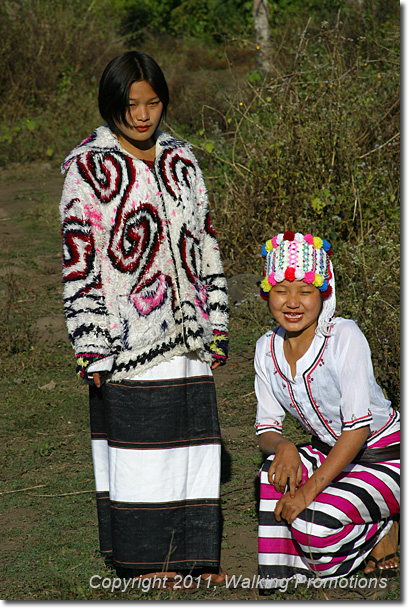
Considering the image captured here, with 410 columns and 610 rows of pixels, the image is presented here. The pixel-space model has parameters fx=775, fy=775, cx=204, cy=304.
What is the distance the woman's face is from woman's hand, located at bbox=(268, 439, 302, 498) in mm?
1237

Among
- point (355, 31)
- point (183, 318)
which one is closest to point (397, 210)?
point (183, 318)

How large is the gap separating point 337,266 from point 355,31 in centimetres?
647

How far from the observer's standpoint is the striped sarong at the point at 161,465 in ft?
9.23

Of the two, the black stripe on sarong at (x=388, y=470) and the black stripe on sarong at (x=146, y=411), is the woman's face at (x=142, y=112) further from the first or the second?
the black stripe on sarong at (x=388, y=470)

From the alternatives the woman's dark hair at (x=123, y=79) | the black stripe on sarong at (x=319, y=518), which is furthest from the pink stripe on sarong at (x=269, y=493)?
the woman's dark hair at (x=123, y=79)

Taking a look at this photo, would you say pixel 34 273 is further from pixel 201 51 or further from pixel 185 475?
pixel 201 51

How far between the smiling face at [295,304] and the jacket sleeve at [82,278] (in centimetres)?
61

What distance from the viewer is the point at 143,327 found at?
277 centimetres

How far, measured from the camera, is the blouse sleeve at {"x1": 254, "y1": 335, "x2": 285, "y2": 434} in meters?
2.95

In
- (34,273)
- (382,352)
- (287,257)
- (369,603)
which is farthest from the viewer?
(34,273)

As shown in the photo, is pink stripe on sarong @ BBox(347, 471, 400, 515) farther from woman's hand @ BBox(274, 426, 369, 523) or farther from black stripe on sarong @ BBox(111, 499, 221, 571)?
black stripe on sarong @ BBox(111, 499, 221, 571)

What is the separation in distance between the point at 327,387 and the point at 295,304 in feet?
1.05

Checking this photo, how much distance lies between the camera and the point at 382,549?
9.11 feet

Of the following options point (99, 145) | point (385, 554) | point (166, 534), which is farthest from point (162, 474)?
point (99, 145)
